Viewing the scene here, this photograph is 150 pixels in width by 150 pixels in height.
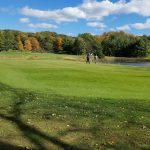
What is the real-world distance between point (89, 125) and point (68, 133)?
45.2 inches

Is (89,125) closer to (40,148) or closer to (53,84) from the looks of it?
(40,148)

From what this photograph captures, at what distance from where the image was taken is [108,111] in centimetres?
1423

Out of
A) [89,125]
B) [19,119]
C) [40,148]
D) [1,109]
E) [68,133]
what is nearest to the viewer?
[40,148]

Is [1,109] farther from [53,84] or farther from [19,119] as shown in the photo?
[53,84]

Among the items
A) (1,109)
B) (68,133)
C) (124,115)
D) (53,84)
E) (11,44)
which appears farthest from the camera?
(11,44)

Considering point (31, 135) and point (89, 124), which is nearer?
point (31, 135)

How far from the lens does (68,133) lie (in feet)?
34.6

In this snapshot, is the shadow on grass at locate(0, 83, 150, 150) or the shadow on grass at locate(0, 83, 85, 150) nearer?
the shadow on grass at locate(0, 83, 85, 150)

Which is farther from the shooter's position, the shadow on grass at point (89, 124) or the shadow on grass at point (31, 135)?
the shadow on grass at point (89, 124)

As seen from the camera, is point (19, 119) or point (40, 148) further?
point (19, 119)

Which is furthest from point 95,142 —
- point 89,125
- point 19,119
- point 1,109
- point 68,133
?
point 1,109

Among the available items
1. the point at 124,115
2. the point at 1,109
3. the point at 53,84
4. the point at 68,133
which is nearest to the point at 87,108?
the point at 124,115

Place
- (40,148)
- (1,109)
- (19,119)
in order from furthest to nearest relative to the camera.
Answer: (1,109)
(19,119)
(40,148)

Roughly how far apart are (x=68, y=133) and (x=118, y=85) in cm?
1905
